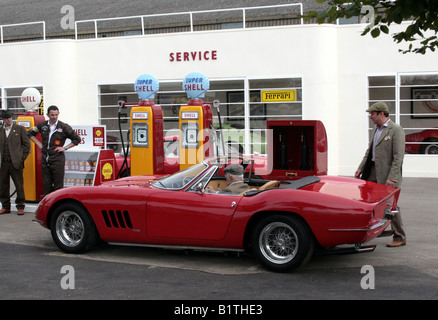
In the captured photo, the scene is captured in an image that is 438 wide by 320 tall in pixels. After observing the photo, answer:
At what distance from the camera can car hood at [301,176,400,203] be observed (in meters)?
5.91

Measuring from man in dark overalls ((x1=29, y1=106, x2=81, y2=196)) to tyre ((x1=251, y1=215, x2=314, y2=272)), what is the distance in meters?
4.73

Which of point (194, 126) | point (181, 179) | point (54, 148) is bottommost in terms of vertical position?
point (181, 179)

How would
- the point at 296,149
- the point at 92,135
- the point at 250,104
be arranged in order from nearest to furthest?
the point at 296,149 < the point at 92,135 < the point at 250,104

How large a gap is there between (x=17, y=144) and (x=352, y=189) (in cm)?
608

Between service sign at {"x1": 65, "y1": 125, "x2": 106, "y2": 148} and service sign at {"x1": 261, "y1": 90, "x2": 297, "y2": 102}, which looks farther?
service sign at {"x1": 261, "y1": 90, "x2": 297, "y2": 102}

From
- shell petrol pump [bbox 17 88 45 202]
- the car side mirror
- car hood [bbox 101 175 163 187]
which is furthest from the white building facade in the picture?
the car side mirror

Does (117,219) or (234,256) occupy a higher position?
(117,219)

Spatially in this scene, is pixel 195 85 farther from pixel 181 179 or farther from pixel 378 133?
pixel 181 179

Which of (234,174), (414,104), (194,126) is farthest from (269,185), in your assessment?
(414,104)

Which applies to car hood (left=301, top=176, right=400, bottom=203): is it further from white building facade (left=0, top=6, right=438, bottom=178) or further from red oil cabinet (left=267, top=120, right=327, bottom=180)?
white building facade (left=0, top=6, right=438, bottom=178)

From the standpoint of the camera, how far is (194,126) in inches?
413

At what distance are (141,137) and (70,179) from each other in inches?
59.8

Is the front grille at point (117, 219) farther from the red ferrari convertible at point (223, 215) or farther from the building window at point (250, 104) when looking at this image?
the building window at point (250, 104)
